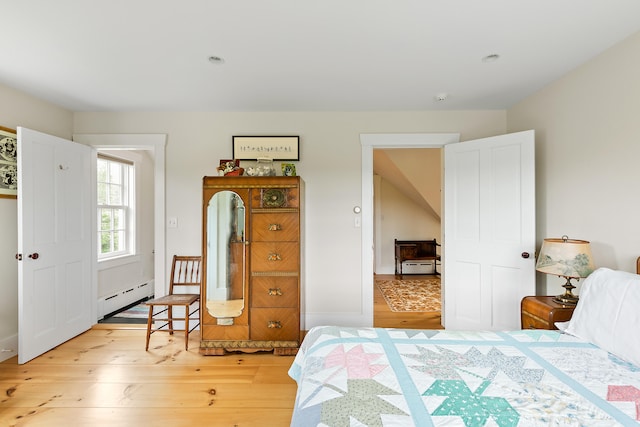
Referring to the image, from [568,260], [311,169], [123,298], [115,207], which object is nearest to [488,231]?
[568,260]

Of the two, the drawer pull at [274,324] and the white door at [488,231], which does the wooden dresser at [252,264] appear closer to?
the drawer pull at [274,324]

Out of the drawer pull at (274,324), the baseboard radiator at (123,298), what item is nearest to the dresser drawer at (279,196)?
the drawer pull at (274,324)

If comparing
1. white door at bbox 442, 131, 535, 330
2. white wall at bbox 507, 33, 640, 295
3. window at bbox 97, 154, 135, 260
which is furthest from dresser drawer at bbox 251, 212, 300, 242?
window at bbox 97, 154, 135, 260

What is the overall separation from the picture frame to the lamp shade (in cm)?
226

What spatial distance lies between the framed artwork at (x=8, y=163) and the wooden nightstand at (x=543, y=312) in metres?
4.16

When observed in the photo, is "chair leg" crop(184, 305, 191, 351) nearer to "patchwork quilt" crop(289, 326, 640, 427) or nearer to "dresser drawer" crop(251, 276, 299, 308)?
"dresser drawer" crop(251, 276, 299, 308)

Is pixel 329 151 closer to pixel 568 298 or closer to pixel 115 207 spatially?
pixel 568 298

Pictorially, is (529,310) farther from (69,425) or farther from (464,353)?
(69,425)

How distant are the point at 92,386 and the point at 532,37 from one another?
369 centimetres

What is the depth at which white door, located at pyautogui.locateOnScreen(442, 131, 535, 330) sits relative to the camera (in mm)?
2482

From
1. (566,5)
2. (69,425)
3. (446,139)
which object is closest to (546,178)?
(446,139)

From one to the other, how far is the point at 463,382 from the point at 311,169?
235cm

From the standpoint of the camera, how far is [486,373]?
44.4 inches

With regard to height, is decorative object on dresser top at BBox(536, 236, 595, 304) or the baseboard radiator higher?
decorative object on dresser top at BBox(536, 236, 595, 304)
